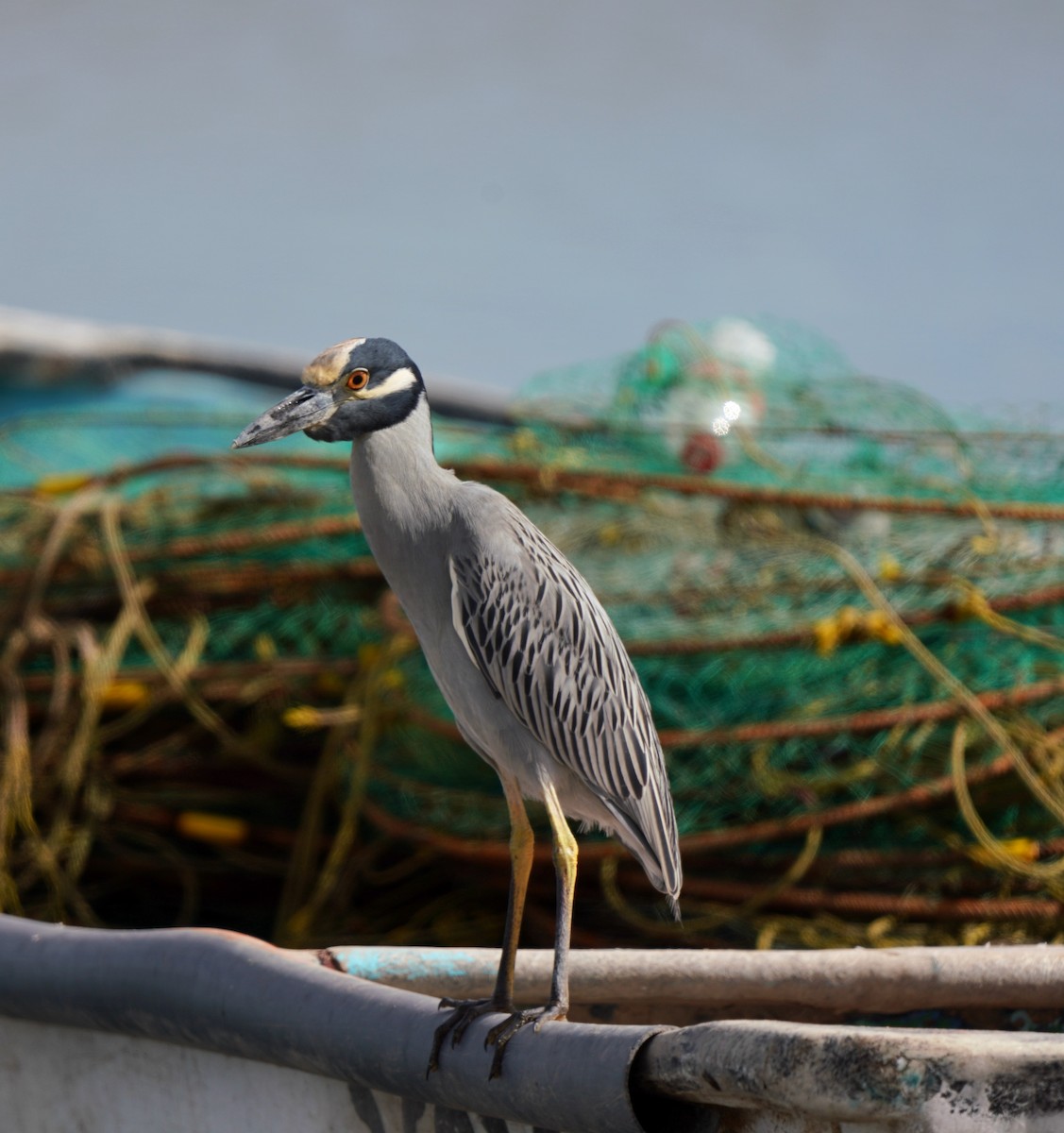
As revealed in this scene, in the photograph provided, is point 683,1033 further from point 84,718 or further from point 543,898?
point 84,718

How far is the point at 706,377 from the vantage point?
174 inches

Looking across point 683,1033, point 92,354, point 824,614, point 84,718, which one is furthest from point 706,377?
point 92,354

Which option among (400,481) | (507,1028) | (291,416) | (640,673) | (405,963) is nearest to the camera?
(507,1028)

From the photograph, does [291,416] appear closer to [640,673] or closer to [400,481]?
[400,481]

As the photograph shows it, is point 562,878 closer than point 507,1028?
No

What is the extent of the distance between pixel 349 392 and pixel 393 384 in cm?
6

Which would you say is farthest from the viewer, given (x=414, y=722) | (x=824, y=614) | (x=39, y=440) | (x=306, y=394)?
(x=39, y=440)

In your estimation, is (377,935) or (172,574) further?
(172,574)

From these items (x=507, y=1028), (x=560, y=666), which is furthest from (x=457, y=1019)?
(x=560, y=666)

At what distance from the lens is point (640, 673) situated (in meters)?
3.71

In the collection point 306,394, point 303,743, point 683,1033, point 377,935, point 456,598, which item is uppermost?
point 306,394

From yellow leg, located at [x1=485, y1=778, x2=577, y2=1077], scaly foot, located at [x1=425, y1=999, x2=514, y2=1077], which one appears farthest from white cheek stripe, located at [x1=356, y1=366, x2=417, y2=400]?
scaly foot, located at [x1=425, y1=999, x2=514, y2=1077]

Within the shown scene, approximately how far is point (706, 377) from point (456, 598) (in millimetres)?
2544

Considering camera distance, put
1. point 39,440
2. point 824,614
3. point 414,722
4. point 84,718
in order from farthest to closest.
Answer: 1. point 39,440
2. point 84,718
3. point 414,722
4. point 824,614
